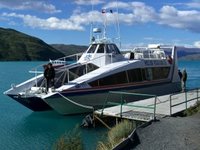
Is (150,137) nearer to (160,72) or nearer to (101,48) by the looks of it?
(101,48)

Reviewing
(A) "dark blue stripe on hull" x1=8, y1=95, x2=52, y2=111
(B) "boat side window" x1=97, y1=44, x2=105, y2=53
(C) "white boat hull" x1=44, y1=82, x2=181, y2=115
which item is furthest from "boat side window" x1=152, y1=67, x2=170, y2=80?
(A) "dark blue stripe on hull" x1=8, y1=95, x2=52, y2=111

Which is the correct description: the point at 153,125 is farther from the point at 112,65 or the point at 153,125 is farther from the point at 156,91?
the point at 156,91

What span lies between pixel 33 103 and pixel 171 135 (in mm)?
13116

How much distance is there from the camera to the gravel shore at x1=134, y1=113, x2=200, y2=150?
13.2 meters

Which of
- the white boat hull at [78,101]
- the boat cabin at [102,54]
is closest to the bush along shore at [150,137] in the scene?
the white boat hull at [78,101]

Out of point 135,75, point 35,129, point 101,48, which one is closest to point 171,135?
point 35,129

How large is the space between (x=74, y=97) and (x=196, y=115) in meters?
7.42

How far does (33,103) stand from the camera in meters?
25.9

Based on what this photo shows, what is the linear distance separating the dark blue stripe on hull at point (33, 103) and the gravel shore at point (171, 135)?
10.1 meters

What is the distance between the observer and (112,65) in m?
26.2

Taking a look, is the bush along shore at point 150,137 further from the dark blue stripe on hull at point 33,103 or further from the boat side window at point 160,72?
the boat side window at point 160,72

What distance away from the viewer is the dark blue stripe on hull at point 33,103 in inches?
989

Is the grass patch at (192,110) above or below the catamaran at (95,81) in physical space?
below

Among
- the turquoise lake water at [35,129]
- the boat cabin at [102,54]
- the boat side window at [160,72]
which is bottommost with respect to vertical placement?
the turquoise lake water at [35,129]
